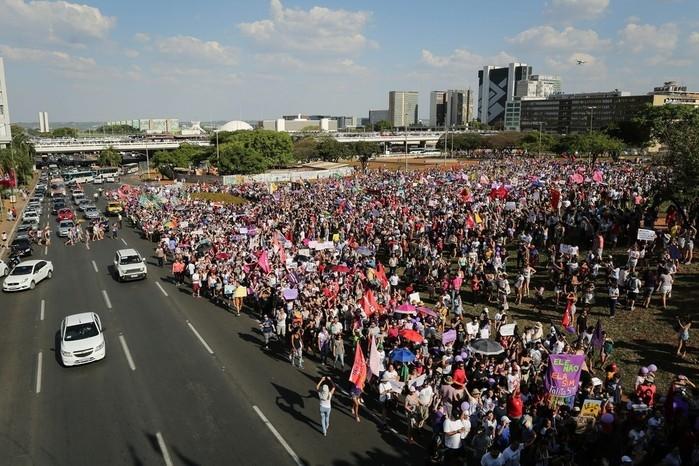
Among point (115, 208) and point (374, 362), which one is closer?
point (374, 362)

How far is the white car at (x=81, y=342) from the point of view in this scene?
1541cm

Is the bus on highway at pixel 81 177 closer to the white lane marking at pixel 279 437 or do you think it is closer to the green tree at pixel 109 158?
the green tree at pixel 109 158

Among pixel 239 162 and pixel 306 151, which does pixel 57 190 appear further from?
pixel 306 151

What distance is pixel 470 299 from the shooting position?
21344mm

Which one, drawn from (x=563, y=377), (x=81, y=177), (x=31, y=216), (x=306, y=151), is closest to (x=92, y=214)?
(x=31, y=216)

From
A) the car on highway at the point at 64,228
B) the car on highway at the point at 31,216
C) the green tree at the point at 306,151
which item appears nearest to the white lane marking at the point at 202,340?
the car on highway at the point at 64,228

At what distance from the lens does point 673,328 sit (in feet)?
54.5

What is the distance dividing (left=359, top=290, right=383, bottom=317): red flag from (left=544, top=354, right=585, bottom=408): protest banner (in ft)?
22.5

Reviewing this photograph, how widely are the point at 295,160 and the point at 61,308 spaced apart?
89787 mm

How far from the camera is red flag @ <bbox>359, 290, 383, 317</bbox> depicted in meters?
17.3

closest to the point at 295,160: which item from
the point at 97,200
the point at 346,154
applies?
the point at 346,154

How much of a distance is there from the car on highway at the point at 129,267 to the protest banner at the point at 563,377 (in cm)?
2046

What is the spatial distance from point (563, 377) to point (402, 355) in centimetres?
386

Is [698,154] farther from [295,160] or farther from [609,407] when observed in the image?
[295,160]
